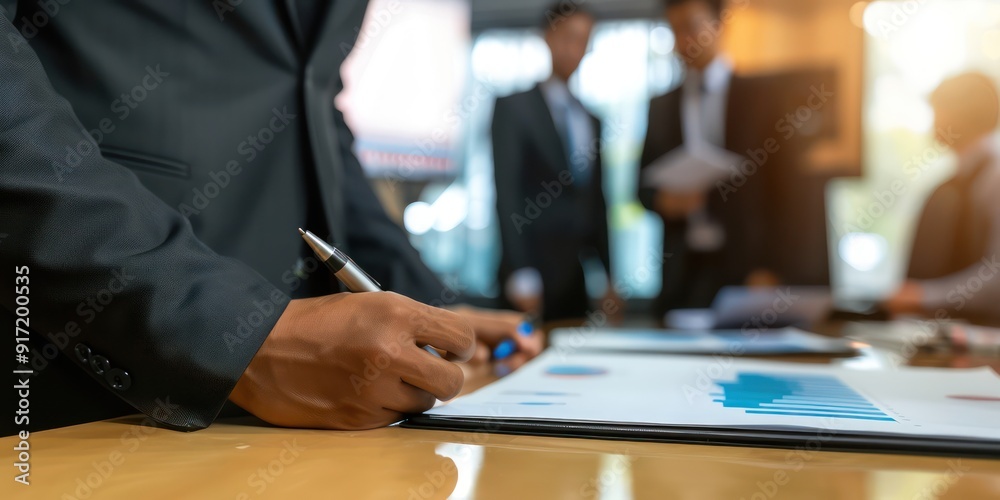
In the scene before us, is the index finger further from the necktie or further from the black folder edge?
the necktie

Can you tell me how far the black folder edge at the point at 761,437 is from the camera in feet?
1.54

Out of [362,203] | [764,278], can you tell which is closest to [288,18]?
[362,203]

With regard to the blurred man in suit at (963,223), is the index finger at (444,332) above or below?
below

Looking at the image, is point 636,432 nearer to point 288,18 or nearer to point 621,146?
point 288,18

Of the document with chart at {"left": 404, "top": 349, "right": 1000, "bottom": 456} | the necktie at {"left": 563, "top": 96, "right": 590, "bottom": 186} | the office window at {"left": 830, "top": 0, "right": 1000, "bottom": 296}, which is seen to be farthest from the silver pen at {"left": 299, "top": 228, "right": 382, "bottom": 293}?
the office window at {"left": 830, "top": 0, "right": 1000, "bottom": 296}

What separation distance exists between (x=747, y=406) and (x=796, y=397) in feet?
0.27

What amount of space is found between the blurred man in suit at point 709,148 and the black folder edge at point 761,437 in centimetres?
225

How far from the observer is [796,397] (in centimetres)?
65

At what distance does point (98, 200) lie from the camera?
524 mm

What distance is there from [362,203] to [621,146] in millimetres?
5739

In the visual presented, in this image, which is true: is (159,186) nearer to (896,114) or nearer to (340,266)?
(340,266)

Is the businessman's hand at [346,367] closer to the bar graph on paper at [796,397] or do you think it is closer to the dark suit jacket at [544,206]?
the bar graph on paper at [796,397]

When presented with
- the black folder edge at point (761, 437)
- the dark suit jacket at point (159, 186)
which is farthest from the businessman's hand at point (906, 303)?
the black folder edge at point (761, 437)

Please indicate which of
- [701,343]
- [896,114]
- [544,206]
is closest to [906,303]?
[701,343]
